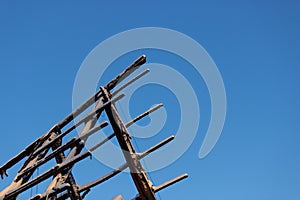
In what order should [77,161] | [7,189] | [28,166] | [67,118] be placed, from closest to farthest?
[77,161] < [7,189] < [28,166] < [67,118]

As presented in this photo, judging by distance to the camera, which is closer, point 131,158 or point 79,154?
point 79,154

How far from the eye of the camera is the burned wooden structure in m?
7.05

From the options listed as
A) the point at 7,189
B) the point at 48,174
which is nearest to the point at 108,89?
the point at 48,174

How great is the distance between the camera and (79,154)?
6.84 metres

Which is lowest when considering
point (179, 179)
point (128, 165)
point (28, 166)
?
point (179, 179)

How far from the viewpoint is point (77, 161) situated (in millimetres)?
6844

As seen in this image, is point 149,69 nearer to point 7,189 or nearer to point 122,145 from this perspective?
point 122,145

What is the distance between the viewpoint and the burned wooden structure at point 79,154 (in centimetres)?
705

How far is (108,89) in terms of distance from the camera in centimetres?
859

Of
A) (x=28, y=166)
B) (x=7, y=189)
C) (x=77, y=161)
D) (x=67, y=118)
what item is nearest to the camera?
(x=77, y=161)

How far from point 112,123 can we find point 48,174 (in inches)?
65.1

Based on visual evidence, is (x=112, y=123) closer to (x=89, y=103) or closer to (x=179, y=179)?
(x=89, y=103)

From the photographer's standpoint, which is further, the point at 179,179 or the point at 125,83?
the point at 125,83

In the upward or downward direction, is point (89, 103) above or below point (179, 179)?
above
